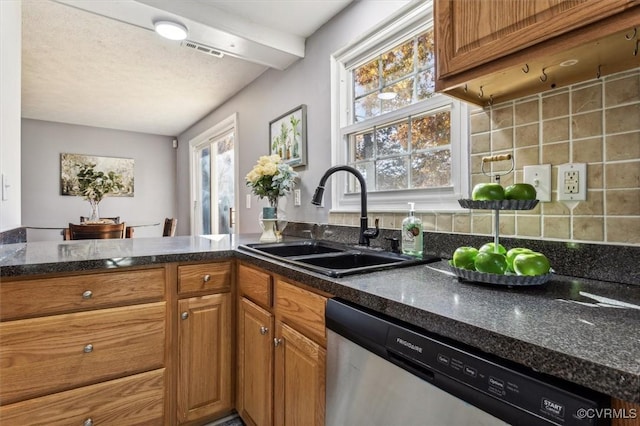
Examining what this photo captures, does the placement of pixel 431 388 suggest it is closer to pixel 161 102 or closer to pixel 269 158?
pixel 269 158

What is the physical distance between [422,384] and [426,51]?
1457 millimetres

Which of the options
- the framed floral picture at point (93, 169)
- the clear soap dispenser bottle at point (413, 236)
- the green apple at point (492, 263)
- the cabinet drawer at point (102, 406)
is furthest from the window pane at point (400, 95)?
the framed floral picture at point (93, 169)

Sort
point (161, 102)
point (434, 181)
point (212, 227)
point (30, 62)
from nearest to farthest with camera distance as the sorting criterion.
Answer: point (434, 181) → point (30, 62) → point (161, 102) → point (212, 227)

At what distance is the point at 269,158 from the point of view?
2.16 metres

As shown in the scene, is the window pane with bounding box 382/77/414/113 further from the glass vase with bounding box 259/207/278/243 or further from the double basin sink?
the glass vase with bounding box 259/207/278/243

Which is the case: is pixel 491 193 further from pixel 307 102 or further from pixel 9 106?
pixel 9 106

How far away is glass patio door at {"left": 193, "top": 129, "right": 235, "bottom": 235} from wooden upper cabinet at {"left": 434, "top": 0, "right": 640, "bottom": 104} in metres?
2.94

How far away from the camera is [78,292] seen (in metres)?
1.25

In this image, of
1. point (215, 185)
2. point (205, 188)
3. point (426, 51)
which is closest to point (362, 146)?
point (426, 51)

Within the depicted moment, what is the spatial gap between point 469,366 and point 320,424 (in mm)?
625

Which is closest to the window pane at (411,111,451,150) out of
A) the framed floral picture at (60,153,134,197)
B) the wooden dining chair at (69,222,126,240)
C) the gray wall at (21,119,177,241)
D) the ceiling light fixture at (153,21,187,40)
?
the ceiling light fixture at (153,21,187,40)

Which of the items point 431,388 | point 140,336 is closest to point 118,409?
point 140,336

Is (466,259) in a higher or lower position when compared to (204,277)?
higher

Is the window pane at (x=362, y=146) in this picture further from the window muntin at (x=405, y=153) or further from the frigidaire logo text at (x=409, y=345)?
the frigidaire logo text at (x=409, y=345)
